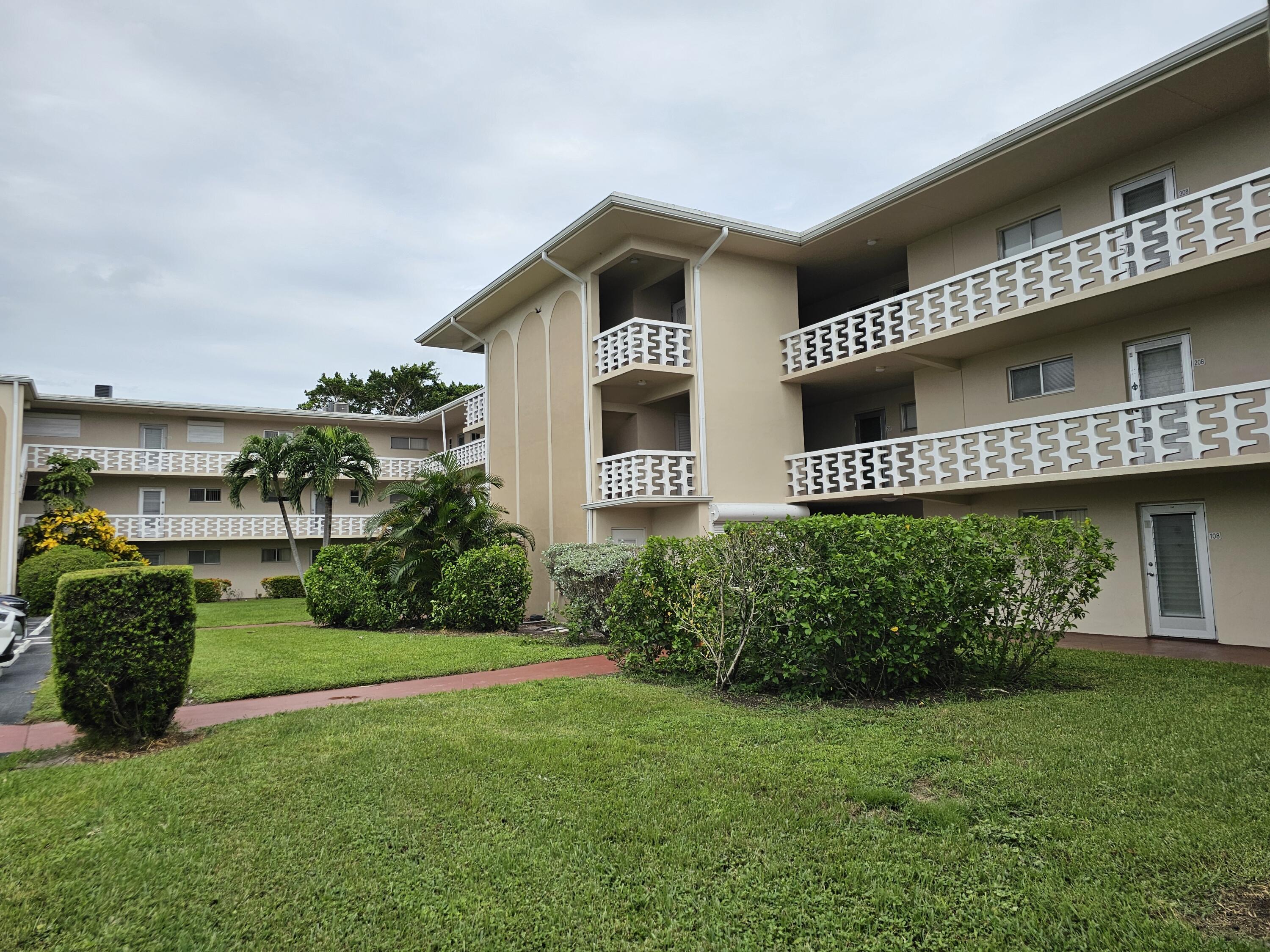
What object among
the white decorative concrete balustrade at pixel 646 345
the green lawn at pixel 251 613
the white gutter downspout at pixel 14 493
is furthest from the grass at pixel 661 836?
the white gutter downspout at pixel 14 493

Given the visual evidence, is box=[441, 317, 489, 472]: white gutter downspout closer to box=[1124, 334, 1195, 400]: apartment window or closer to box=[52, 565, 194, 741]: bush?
box=[52, 565, 194, 741]: bush

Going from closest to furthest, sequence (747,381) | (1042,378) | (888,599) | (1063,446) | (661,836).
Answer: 1. (661,836)
2. (888,599)
3. (1063,446)
4. (1042,378)
5. (747,381)

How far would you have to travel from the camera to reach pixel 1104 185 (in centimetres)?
1326

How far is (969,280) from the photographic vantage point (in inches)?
568

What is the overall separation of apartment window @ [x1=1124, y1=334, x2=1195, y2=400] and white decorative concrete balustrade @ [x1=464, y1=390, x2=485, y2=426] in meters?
18.8

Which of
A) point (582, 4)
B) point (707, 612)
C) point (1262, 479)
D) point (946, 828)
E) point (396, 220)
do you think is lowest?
point (946, 828)

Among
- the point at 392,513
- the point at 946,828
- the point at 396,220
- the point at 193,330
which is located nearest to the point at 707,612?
the point at 946,828

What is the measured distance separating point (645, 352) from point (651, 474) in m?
2.65

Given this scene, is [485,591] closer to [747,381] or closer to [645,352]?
[645,352]

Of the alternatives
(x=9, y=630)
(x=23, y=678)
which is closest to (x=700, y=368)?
(x=23, y=678)

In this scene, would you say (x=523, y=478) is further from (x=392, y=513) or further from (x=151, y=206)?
(x=151, y=206)

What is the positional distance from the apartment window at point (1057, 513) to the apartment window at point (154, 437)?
32.4m

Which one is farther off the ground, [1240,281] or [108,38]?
[108,38]

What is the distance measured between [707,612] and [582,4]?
9.82 metres
